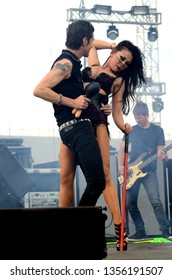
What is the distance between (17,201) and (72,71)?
177 inches

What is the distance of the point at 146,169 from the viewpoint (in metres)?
7.71

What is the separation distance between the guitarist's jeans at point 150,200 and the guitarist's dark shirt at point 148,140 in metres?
0.15

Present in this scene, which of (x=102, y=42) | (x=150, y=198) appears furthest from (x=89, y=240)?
(x=150, y=198)

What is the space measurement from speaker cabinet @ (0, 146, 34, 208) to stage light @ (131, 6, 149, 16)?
7000mm

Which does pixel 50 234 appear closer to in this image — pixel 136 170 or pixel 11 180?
pixel 136 170

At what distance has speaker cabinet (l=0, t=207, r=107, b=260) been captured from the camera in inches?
111

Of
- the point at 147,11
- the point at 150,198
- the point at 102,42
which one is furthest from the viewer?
the point at 147,11

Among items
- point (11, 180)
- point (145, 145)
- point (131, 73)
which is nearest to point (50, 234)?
point (131, 73)

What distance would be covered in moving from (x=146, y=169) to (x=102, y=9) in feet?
23.5

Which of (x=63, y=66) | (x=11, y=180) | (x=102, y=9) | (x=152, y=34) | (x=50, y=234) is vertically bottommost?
(x=50, y=234)

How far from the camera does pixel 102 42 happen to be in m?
4.89

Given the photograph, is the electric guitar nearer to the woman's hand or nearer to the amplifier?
the amplifier

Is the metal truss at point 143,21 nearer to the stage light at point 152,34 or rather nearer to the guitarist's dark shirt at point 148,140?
the stage light at point 152,34
